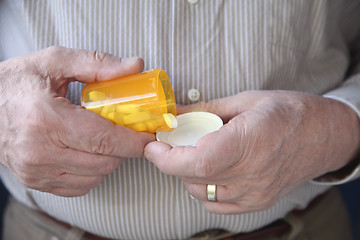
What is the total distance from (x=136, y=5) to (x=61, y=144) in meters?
0.36

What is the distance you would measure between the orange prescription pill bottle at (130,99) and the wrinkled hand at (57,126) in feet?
0.07

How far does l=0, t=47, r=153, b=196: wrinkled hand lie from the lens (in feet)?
1.90

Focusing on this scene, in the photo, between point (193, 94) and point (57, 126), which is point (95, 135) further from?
point (193, 94)

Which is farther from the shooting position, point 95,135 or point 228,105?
point 228,105

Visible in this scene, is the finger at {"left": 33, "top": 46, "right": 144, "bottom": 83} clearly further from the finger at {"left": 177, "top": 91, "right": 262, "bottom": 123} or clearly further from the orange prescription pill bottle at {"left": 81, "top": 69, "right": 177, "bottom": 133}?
the finger at {"left": 177, "top": 91, "right": 262, "bottom": 123}

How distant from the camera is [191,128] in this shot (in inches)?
28.6

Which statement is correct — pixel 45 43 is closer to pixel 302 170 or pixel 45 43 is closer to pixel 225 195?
pixel 225 195

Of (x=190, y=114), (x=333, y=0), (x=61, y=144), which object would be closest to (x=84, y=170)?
(x=61, y=144)

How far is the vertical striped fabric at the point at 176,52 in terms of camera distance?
2.36 ft

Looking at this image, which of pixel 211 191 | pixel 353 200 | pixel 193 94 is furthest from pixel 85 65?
pixel 353 200

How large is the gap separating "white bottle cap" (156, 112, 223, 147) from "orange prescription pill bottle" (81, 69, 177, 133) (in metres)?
0.08

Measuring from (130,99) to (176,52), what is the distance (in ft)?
0.60

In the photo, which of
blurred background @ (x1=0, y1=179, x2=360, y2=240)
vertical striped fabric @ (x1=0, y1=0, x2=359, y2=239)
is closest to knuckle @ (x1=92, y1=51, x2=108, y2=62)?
vertical striped fabric @ (x1=0, y1=0, x2=359, y2=239)

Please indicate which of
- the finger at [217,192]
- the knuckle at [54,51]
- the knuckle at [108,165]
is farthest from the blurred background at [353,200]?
the knuckle at [54,51]
